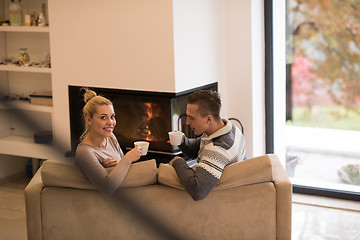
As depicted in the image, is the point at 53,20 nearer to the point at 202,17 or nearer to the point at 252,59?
the point at 202,17

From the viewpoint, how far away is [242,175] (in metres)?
2.46

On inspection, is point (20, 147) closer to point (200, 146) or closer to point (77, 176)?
point (77, 176)

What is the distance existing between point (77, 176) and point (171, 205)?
50cm

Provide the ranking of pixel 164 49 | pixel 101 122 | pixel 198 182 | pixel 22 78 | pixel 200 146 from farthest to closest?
pixel 22 78, pixel 164 49, pixel 200 146, pixel 101 122, pixel 198 182

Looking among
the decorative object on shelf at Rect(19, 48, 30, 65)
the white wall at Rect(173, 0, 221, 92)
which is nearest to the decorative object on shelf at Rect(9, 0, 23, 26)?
the decorative object on shelf at Rect(19, 48, 30, 65)

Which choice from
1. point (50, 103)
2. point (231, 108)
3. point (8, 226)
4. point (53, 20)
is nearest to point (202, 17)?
point (231, 108)

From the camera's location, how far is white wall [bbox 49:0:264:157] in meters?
3.67

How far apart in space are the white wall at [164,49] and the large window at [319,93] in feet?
0.74

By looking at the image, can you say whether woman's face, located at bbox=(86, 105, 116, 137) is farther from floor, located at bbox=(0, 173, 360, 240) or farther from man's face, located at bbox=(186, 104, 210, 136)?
floor, located at bbox=(0, 173, 360, 240)

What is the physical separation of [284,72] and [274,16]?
1.61 ft

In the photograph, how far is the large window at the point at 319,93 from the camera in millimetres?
4035

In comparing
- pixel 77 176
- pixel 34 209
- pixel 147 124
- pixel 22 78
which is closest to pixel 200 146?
pixel 77 176

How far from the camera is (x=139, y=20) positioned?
12.1 feet

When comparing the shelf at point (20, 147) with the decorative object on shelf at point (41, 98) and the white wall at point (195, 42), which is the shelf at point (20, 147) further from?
the white wall at point (195, 42)
